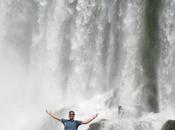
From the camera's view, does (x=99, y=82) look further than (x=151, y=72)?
Yes

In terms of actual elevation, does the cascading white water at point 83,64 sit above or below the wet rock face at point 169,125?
above

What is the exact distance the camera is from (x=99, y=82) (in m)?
46.7

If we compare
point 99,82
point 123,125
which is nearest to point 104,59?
point 99,82

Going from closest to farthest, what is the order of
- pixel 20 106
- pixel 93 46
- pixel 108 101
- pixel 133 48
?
pixel 108 101, pixel 133 48, pixel 93 46, pixel 20 106

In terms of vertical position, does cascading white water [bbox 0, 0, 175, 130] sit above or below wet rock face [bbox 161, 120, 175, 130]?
above

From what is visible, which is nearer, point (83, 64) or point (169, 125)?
point (169, 125)

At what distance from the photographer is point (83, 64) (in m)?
48.7

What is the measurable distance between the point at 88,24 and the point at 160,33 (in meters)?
8.36

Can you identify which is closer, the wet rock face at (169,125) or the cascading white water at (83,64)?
the wet rock face at (169,125)

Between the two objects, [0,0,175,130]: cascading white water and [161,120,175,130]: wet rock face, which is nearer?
[161,120,175,130]: wet rock face

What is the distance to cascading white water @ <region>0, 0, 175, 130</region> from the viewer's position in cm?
4088

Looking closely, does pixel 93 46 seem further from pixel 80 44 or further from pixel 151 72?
pixel 151 72

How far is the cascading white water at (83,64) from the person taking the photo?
4088cm

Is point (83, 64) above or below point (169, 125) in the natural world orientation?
above
